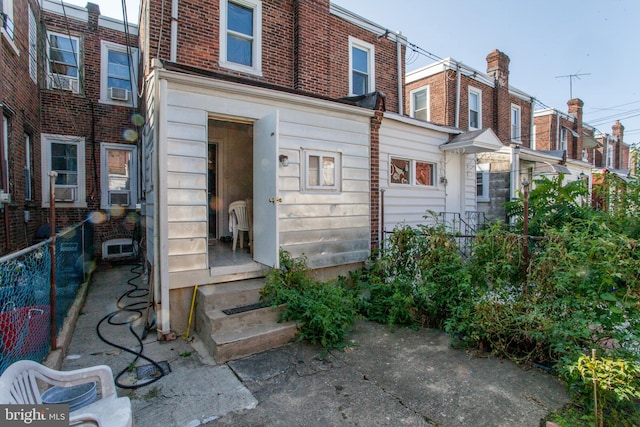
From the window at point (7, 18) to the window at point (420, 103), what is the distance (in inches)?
479

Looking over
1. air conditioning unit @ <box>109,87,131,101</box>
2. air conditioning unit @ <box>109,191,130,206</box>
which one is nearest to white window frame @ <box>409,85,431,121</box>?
air conditioning unit @ <box>109,87,131,101</box>

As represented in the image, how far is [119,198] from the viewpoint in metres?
9.64

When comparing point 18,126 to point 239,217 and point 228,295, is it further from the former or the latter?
point 228,295

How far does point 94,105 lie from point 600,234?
11444 millimetres

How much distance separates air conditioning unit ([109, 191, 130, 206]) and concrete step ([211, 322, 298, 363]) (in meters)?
7.52

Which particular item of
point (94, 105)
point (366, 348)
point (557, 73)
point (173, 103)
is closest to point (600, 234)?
point (366, 348)

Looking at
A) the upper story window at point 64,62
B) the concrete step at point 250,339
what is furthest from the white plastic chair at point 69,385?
the upper story window at point 64,62

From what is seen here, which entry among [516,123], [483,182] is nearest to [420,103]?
[483,182]

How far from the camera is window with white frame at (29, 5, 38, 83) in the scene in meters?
7.98

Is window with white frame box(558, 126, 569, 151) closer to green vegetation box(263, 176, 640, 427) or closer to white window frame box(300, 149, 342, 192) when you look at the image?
green vegetation box(263, 176, 640, 427)

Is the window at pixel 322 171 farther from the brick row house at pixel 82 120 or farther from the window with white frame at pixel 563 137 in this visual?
the window with white frame at pixel 563 137

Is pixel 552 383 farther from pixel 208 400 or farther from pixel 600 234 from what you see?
pixel 208 400

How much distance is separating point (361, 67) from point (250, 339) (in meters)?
8.47

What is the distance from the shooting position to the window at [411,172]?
7512 mm
